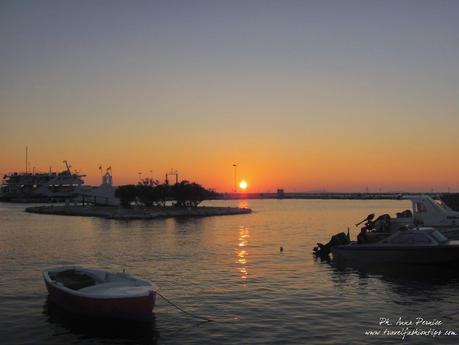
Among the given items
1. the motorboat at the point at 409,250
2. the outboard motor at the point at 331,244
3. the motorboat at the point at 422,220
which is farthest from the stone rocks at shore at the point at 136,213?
the motorboat at the point at 409,250

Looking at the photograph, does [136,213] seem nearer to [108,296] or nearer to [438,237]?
[438,237]

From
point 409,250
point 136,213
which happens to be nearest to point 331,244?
point 409,250

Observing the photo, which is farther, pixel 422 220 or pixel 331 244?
pixel 331 244

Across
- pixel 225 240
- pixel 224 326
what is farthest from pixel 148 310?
pixel 225 240

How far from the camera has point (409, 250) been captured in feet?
96.6

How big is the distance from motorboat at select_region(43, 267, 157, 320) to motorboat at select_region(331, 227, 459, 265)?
1608 cm

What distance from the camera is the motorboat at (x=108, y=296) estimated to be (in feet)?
59.7

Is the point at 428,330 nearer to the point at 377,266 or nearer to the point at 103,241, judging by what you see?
the point at 377,266

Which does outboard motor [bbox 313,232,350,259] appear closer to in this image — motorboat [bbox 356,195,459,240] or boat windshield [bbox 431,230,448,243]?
motorboat [bbox 356,195,459,240]

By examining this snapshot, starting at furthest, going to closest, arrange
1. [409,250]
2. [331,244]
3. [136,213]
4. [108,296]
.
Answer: [136,213]
[331,244]
[409,250]
[108,296]

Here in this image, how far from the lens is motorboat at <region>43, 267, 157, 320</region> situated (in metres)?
18.2

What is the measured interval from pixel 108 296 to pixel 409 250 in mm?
18149

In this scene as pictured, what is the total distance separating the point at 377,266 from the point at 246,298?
11.2 metres

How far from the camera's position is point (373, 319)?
19406mm
